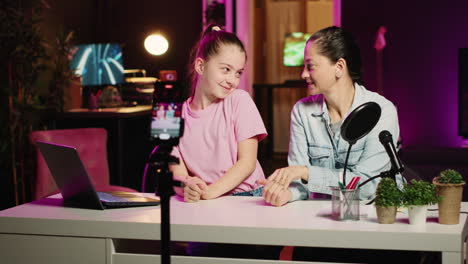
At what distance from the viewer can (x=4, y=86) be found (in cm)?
478

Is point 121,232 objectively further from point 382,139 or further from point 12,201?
point 12,201

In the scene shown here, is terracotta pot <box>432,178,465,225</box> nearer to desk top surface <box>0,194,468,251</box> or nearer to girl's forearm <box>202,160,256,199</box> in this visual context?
desk top surface <box>0,194,468,251</box>

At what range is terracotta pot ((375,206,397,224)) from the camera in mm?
1684

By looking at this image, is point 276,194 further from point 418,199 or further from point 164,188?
point 164,188

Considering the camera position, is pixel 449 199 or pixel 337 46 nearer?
pixel 449 199

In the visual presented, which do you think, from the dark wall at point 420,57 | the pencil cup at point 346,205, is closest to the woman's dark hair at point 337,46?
the pencil cup at point 346,205

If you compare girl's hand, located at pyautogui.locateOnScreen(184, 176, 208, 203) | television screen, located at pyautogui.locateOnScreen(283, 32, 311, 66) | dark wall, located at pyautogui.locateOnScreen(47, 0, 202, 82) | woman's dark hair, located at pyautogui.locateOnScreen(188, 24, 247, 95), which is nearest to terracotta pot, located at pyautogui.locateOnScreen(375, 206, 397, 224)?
girl's hand, located at pyautogui.locateOnScreen(184, 176, 208, 203)

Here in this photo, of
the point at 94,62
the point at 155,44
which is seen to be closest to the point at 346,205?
the point at 94,62

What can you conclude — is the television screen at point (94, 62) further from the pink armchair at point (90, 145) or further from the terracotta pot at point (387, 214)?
the terracotta pot at point (387, 214)

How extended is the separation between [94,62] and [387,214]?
399 cm

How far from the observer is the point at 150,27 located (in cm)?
718

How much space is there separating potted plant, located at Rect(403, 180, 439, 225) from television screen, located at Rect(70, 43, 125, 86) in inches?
157

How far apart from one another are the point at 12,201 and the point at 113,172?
835 millimetres

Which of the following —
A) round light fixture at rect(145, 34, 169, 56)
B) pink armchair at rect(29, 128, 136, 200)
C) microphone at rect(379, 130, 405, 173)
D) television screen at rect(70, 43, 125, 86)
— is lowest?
pink armchair at rect(29, 128, 136, 200)
